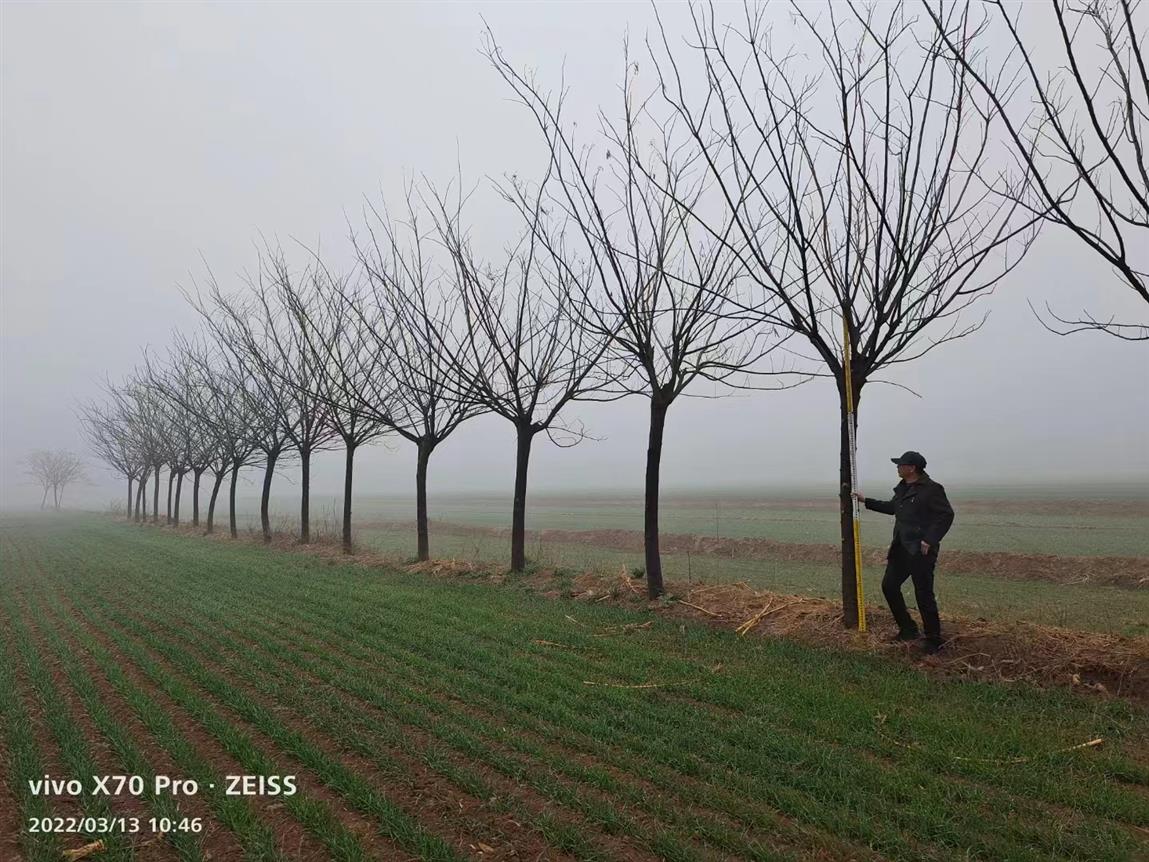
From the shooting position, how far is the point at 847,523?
21.3ft

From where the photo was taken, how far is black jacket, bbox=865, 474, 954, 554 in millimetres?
5312

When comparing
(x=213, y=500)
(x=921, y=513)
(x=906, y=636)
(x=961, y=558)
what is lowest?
(x=961, y=558)

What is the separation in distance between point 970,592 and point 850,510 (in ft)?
24.4

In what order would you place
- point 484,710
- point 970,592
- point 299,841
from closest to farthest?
point 299,841
point 484,710
point 970,592

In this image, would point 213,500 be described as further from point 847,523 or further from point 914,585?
point 914,585

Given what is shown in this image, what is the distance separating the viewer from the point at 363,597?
354 inches

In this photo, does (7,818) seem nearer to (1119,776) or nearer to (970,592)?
(1119,776)

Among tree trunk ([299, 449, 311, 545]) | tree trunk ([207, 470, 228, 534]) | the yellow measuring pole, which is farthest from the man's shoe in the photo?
tree trunk ([207, 470, 228, 534])

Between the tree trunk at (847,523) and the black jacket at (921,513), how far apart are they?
682 mm

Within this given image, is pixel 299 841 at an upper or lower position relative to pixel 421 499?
lower

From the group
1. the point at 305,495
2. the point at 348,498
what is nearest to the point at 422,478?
the point at 348,498

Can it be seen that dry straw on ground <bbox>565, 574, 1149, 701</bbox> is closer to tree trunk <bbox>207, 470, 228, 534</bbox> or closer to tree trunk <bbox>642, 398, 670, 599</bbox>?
tree trunk <bbox>642, 398, 670, 599</bbox>

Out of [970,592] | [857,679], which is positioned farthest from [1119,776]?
[970,592]

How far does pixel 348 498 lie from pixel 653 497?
9944 millimetres
